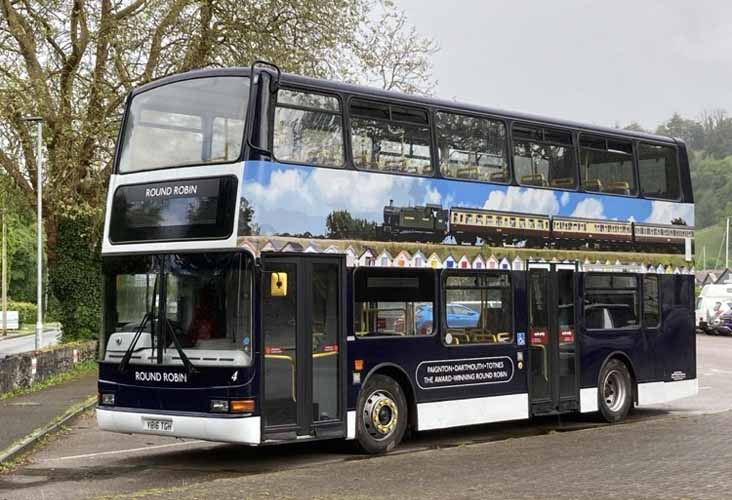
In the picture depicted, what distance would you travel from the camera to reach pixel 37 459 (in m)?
15.0

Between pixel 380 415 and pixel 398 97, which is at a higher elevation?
pixel 398 97

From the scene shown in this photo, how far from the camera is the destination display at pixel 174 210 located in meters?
13.2

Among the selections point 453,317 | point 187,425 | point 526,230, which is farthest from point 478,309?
A: point 187,425

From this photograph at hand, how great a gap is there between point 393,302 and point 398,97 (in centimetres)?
260

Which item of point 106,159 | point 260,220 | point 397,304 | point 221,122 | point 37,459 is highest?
point 106,159

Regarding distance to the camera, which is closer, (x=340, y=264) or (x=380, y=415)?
(x=340, y=264)

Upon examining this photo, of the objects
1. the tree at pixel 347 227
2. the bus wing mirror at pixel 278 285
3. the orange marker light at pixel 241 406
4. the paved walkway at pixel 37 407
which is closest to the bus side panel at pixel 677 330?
the tree at pixel 347 227

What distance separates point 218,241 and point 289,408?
2014 mm

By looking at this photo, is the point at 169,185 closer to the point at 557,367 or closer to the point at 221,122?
the point at 221,122

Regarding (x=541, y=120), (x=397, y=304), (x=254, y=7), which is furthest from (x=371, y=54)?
(x=397, y=304)

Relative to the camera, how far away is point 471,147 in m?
16.3

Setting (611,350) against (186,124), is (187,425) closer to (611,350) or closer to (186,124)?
(186,124)

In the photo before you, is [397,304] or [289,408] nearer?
[289,408]

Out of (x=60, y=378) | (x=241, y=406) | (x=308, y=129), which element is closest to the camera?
(x=241, y=406)
